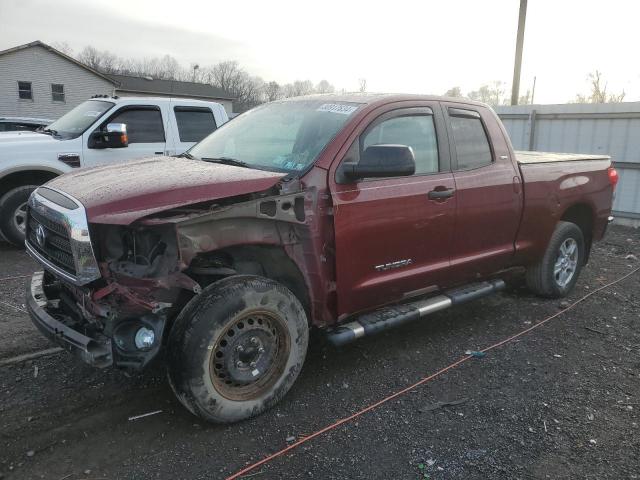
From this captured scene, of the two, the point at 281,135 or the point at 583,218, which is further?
the point at 583,218

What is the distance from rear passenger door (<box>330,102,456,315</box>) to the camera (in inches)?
133

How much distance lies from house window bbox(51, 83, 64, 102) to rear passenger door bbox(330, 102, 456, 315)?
113 ft

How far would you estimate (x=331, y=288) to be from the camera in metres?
3.42

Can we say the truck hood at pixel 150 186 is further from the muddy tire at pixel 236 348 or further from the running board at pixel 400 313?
the running board at pixel 400 313

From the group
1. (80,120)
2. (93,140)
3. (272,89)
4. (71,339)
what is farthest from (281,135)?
(272,89)

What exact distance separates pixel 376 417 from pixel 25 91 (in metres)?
35.0

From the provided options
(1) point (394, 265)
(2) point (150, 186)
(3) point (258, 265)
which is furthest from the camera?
(1) point (394, 265)

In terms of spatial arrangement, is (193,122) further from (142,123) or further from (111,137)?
(111,137)

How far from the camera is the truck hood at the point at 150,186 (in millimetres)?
2686

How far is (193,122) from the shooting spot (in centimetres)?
804

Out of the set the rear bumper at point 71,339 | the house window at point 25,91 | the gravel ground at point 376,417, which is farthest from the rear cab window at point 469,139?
the house window at point 25,91

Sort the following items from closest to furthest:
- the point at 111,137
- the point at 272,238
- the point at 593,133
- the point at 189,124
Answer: the point at 272,238, the point at 111,137, the point at 189,124, the point at 593,133

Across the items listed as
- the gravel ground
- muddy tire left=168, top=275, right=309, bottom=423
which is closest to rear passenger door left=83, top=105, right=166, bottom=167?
the gravel ground

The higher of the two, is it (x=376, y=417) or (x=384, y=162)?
(x=384, y=162)
